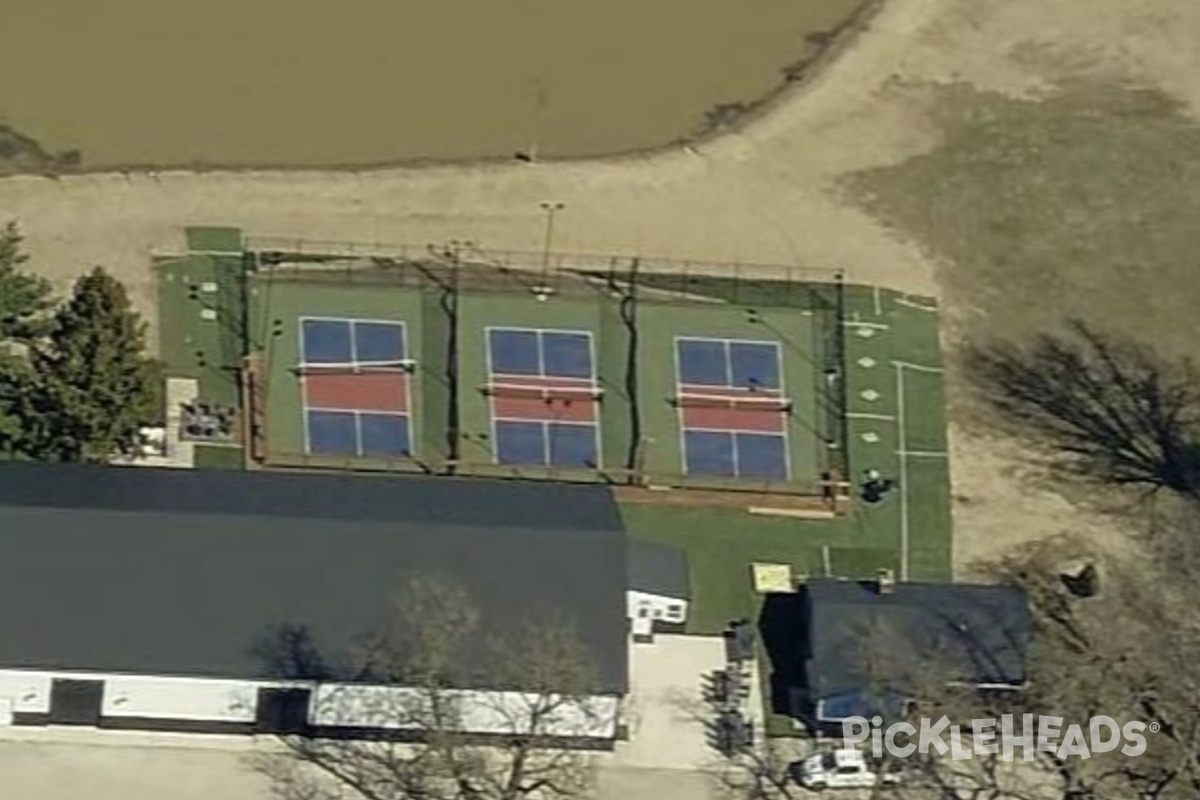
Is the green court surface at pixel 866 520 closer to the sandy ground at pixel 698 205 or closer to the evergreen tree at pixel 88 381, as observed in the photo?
the sandy ground at pixel 698 205

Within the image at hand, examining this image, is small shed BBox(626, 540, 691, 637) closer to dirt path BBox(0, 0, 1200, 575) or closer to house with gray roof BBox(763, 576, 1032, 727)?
house with gray roof BBox(763, 576, 1032, 727)

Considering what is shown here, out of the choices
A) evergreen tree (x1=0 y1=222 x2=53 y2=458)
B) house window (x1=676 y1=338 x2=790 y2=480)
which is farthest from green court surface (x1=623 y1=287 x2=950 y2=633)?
evergreen tree (x1=0 y1=222 x2=53 y2=458)

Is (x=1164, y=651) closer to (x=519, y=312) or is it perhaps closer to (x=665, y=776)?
(x=665, y=776)

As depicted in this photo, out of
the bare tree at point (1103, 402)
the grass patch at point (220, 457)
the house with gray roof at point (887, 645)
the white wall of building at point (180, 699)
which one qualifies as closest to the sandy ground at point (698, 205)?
the bare tree at point (1103, 402)

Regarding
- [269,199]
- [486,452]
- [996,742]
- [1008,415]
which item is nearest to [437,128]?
[269,199]

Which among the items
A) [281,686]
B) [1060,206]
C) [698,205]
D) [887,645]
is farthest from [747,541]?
Answer: [1060,206]

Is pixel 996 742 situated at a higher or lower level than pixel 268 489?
lower
